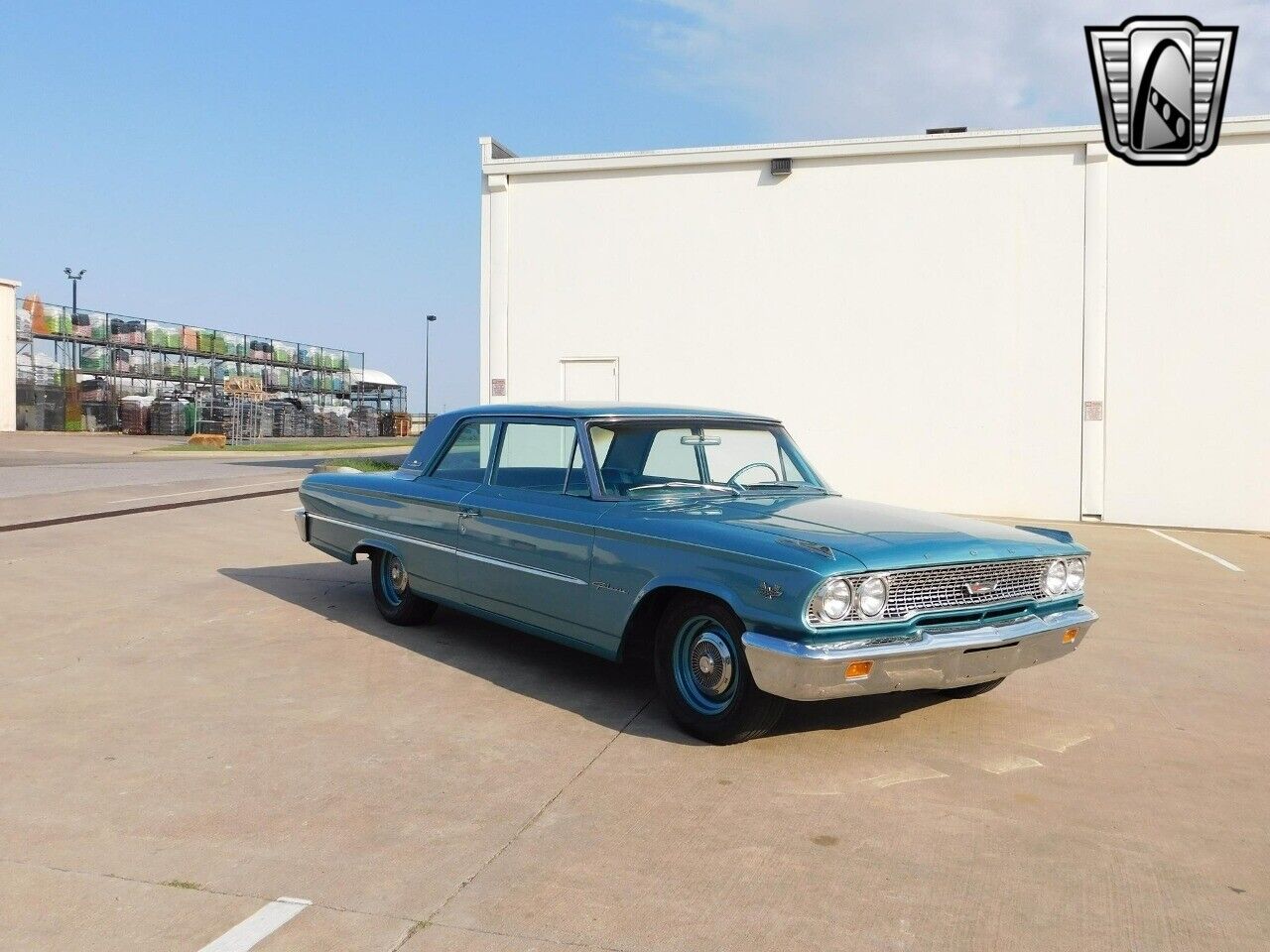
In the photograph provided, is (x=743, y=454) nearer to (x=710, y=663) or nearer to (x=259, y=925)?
(x=710, y=663)

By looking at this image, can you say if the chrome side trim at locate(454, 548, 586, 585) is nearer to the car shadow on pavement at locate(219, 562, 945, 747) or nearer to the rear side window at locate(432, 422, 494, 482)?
the rear side window at locate(432, 422, 494, 482)

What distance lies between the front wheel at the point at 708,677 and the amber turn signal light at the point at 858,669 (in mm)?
349

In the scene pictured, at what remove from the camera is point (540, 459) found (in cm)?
571

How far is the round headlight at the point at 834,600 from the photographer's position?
412 cm

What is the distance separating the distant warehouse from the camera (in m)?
14.7

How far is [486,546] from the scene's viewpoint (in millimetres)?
5762

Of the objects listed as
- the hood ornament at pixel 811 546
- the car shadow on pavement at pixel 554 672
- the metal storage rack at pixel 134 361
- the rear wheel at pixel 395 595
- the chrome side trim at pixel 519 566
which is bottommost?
the car shadow on pavement at pixel 554 672

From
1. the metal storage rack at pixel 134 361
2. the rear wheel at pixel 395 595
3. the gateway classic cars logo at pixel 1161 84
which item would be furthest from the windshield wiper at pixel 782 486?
the metal storage rack at pixel 134 361

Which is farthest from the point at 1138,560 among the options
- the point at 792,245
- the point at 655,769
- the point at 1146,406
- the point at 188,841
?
the point at 188,841

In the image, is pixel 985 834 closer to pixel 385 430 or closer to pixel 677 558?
pixel 677 558

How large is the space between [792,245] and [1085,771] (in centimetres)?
1272

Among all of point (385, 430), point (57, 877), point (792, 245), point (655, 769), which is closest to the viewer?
point (57, 877)

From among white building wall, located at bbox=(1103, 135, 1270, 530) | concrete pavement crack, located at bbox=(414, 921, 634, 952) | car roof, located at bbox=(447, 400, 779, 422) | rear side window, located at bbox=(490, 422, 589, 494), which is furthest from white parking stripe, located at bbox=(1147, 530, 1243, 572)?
concrete pavement crack, located at bbox=(414, 921, 634, 952)

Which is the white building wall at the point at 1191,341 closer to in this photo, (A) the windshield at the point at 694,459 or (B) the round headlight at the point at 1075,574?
(A) the windshield at the point at 694,459
